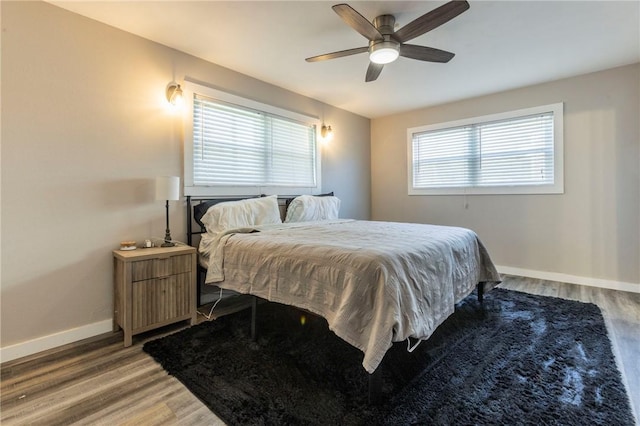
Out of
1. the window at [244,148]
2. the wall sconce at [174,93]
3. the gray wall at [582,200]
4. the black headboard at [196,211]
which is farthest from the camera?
the gray wall at [582,200]

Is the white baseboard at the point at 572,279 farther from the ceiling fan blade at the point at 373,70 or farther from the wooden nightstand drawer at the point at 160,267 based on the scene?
the wooden nightstand drawer at the point at 160,267

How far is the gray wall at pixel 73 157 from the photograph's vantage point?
210 cm

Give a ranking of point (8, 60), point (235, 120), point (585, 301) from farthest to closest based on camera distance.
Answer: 1. point (235, 120)
2. point (585, 301)
3. point (8, 60)

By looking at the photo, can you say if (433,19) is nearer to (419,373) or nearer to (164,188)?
(419,373)

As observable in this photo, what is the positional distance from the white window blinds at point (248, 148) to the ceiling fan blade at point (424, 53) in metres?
1.93

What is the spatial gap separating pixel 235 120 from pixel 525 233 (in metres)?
4.09

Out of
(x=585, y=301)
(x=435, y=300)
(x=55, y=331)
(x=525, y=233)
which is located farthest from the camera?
(x=525, y=233)

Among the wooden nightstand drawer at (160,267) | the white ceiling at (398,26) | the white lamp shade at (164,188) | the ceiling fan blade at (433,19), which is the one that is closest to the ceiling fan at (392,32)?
the ceiling fan blade at (433,19)

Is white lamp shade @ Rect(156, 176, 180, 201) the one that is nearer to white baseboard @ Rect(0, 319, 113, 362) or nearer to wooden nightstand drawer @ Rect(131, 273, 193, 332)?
wooden nightstand drawer @ Rect(131, 273, 193, 332)

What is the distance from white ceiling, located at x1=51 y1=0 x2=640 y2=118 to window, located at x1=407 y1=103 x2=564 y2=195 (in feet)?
1.75

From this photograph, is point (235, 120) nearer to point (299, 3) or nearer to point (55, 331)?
point (299, 3)

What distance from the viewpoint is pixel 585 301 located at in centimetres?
309

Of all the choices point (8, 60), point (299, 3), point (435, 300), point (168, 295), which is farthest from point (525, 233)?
point (8, 60)

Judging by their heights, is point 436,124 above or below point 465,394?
above
